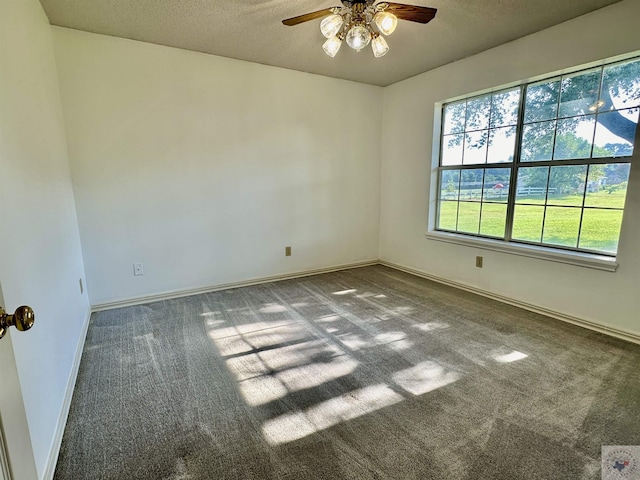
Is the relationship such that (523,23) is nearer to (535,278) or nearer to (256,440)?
(535,278)

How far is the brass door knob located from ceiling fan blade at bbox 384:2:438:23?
87.3 inches

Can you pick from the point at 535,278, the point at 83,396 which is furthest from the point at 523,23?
the point at 83,396

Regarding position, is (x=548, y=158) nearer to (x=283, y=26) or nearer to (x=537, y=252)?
(x=537, y=252)

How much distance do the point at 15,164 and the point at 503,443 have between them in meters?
2.64

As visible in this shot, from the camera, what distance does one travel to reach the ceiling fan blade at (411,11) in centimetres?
188

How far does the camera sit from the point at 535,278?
3.05 meters

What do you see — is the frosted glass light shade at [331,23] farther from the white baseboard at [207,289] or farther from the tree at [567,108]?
the white baseboard at [207,289]

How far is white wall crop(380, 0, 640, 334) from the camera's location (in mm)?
2463

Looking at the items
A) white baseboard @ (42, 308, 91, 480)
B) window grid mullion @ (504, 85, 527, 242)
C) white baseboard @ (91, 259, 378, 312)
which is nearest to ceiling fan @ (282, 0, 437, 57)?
window grid mullion @ (504, 85, 527, 242)

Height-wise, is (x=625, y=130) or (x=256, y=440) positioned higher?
(x=625, y=130)

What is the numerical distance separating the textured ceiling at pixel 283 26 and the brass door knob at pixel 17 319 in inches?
97.2

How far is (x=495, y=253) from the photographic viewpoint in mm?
3363

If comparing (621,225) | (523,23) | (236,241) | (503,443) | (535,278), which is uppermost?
(523,23)

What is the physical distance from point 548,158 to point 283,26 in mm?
2637
